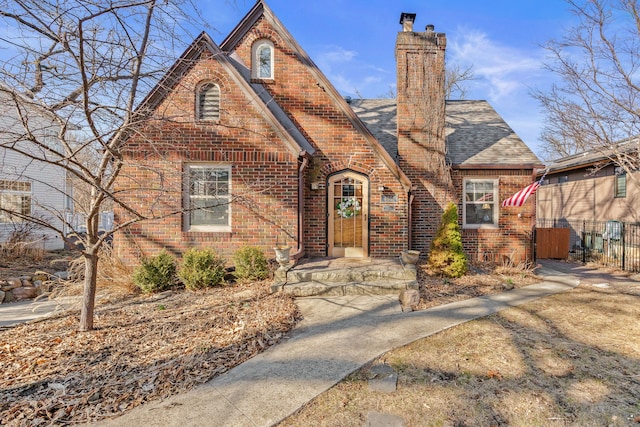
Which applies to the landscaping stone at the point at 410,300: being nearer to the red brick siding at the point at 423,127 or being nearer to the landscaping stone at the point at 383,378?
the landscaping stone at the point at 383,378

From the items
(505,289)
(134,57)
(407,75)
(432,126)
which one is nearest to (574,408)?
(505,289)

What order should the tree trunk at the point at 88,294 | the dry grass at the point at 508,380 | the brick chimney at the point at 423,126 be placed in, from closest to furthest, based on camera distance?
the dry grass at the point at 508,380 → the tree trunk at the point at 88,294 → the brick chimney at the point at 423,126

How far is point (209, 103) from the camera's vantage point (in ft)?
27.0

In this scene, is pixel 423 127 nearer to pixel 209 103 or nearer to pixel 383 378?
pixel 209 103

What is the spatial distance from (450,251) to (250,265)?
186 inches

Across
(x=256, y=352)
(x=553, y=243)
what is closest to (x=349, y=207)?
(x=256, y=352)

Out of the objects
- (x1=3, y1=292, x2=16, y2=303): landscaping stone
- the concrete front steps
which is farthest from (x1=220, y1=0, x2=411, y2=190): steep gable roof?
(x1=3, y1=292, x2=16, y2=303): landscaping stone

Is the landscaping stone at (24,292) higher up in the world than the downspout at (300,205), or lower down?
lower down

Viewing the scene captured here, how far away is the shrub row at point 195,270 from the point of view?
6.97 meters

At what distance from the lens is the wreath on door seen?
918cm

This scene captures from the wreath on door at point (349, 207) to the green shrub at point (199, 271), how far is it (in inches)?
146

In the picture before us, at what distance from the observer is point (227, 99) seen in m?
8.09

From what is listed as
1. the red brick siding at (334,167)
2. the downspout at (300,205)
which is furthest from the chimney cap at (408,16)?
the downspout at (300,205)

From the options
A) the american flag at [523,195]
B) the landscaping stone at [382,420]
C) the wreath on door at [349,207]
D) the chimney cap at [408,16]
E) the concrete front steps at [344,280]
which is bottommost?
the landscaping stone at [382,420]
